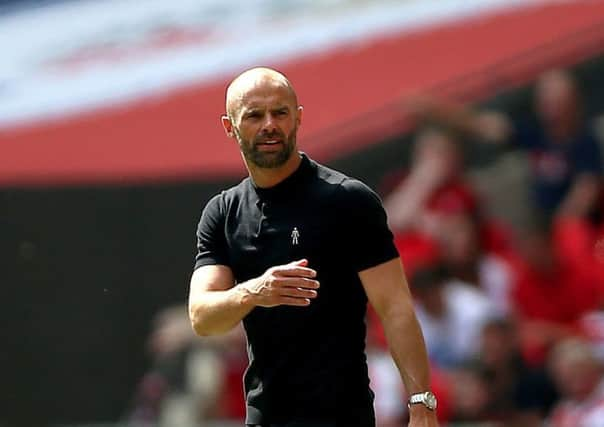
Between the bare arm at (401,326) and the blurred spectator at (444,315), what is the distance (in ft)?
12.9

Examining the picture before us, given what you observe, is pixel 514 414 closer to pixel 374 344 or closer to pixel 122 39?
pixel 374 344

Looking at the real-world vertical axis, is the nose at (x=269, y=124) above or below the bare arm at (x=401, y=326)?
above

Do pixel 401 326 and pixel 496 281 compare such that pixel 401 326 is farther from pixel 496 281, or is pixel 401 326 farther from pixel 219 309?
pixel 496 281

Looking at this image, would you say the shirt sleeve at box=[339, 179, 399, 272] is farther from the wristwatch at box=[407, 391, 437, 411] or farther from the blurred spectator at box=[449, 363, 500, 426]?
the blurred spectator at box=[449, 363, 500, 426]

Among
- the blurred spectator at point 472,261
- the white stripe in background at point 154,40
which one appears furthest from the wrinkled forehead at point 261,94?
the white stripe in background at point 154,40

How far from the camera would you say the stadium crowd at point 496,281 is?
865 centimetres

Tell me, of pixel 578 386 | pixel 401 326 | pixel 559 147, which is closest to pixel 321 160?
pixel 559 147

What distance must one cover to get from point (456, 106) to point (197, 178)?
178cm

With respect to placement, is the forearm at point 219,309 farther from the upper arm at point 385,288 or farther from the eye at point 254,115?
the eye at point 254,115

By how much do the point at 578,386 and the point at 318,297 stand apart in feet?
12.5

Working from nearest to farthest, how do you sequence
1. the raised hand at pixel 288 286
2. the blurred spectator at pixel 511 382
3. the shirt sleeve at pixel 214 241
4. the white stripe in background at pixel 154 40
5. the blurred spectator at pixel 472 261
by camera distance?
the raised hand at pixel 288 286
the shirt sleeve at pixel 214 241
the blurred spectator at pixel 511 382
the blurred spectator at pixel 472 261
the white stripe in background at pixel 154 40

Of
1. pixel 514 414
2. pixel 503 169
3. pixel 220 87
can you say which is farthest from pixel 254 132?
pixel 220 87

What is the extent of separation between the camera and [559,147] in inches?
362

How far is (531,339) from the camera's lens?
8938 millimetres
